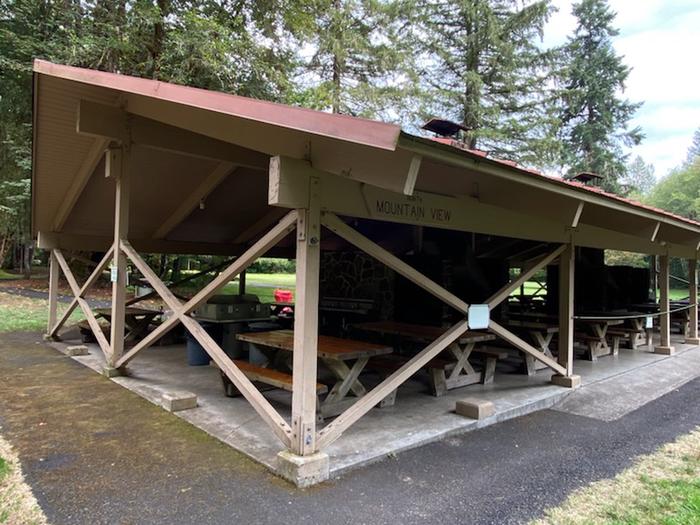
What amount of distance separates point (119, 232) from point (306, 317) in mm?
3437

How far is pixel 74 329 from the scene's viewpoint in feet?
30.1

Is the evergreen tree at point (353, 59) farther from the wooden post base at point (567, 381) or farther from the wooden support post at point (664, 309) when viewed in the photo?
the wooden post base at point (567, 381)

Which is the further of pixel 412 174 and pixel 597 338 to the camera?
pixel 597 338

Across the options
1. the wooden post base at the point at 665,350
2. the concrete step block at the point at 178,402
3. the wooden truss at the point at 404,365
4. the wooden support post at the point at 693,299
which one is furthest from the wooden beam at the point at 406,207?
the wooden support post at the point at 693,299

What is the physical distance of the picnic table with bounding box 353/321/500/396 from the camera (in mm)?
4949

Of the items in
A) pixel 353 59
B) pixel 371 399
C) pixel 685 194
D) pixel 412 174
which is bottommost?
pixel 371 399

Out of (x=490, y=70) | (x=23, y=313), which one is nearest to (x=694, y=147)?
(x=490, y=70)

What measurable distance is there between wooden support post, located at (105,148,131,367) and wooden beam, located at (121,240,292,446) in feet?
2.14

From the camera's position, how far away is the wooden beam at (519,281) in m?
4.62

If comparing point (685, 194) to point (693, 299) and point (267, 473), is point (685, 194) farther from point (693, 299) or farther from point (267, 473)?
point (267, 473)

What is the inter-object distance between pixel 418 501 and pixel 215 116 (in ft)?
9.44

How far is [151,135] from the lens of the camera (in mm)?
5016

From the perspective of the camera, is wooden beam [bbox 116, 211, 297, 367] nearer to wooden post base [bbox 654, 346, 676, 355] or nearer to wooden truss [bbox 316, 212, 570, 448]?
wooden truss [bbox 316, 212, 570, 448]

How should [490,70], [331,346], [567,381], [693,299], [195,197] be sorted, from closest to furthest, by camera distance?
[331,346] → [567,381] → [195,197] → [693,299] → [490,70]
